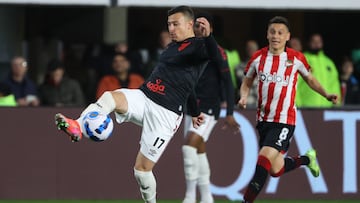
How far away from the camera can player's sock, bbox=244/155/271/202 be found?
38.8ft

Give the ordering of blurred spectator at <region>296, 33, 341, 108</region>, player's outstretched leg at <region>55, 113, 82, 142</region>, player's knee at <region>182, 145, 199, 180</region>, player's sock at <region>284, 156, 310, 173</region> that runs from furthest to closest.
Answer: blurred spectator at <region>296, 33, 341, 108</region>
player's knee at <region>182, 145, 199, 180</region>
player's sock at <region>284, 156, 310, 173</region>
player's outstretched leg at <region>55, 113, 82, 142</region>

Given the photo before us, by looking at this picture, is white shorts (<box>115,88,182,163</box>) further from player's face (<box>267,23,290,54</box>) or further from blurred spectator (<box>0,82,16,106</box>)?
blurred spectator (<box>0,82,16,106</box>)

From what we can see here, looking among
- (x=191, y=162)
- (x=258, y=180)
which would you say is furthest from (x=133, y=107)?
(x=191, y=162)

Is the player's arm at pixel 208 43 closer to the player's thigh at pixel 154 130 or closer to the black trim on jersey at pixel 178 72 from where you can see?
the black trim on jersey at pixel 178 72

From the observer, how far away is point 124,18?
18.3 metres

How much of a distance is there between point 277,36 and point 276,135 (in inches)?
39.0

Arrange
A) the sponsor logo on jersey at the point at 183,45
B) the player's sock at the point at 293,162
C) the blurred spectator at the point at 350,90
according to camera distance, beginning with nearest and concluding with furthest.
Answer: the sponsor logo on jersey at the point at 183,45, the player's sock at the point at 293,162, the blurred spectator at the point at 350,90

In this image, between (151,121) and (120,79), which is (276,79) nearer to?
(151,121)

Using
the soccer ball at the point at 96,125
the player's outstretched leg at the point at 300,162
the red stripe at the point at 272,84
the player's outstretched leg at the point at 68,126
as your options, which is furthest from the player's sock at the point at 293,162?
the player's outstretched leg at the point at 68,126

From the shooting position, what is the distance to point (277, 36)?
12.1m

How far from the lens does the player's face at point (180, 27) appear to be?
11305mm

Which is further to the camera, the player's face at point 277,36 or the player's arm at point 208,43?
the player's face at point 277,36

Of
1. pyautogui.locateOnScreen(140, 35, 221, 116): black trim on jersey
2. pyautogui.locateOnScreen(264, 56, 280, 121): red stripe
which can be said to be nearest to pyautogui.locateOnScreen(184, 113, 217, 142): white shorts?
pyautogui.locateOnScreen(264, 56, 280, 121): red stripe

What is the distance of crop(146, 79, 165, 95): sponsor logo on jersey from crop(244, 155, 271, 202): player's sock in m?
1.39
